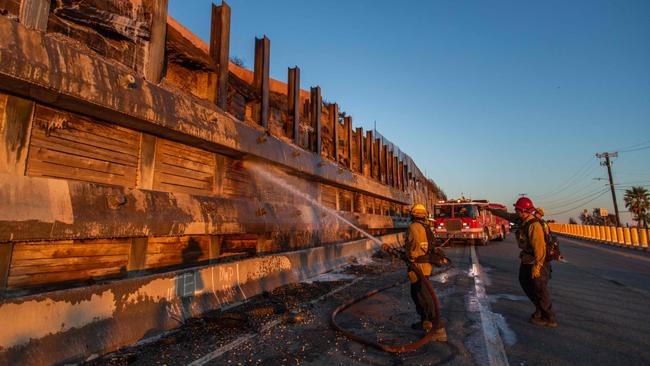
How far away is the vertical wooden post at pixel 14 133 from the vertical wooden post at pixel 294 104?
21.6 ft

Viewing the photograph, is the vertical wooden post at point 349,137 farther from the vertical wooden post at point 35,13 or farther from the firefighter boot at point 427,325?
the vertical wooden post at point 35,13

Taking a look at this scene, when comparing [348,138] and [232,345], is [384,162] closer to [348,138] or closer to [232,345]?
[348,138]

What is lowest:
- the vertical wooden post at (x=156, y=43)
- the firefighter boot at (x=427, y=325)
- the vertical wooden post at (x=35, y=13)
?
the firefighter boot at (x=427, y=325)

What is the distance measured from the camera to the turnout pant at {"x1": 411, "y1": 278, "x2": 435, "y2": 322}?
4.66 metres

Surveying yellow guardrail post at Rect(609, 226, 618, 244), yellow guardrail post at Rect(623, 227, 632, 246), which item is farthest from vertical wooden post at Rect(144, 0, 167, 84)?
yellow guardrail post at Rect(609, 226, 618, 244)

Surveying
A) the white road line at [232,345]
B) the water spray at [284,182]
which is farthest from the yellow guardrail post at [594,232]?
the white road line at [232,345]

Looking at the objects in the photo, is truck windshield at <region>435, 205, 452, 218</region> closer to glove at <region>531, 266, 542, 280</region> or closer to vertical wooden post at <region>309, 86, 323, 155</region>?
vertical wooden post at <region>309, 86, 323, 155</region>

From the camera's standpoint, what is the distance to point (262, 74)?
8391 mm

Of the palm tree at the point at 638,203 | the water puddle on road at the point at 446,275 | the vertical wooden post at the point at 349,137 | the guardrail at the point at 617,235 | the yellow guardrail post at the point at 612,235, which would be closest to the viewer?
the water puddle on road at the point at 446,275

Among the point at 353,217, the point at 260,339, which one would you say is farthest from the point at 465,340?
the point at 353,217

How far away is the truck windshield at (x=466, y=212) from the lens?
19.7 metres

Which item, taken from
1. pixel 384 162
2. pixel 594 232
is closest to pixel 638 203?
pixel 594 232

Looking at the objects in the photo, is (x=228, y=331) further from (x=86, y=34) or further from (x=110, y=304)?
(x=86, y=34)

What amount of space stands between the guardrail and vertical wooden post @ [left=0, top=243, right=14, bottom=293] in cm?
2880
